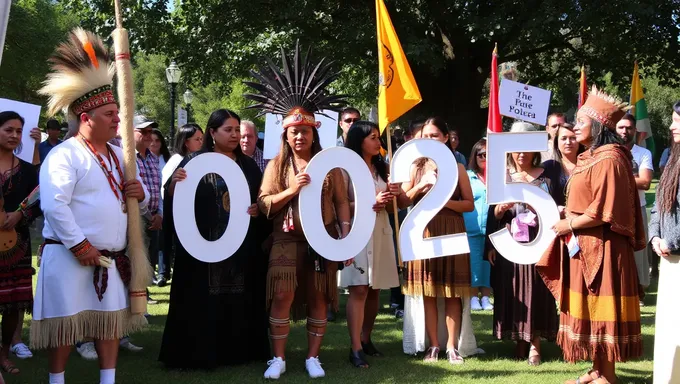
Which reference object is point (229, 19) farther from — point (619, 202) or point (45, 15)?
point (45, 15)

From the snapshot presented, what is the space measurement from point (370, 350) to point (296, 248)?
1.33 m

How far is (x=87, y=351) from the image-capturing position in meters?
5.92

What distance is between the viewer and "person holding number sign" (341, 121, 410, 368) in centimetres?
562

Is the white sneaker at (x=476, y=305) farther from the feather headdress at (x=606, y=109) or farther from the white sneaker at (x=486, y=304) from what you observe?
the feather headdress at (x=606, y=109)

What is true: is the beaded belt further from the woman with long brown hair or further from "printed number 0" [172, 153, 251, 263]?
the woman with long brown hair

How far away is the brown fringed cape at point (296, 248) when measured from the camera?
5184 mm

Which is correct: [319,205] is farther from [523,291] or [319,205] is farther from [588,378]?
[588,378]

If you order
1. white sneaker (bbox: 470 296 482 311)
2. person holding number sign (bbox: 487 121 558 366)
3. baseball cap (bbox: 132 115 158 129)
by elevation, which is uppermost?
baseball cap (bbox: 132 115 158 129)

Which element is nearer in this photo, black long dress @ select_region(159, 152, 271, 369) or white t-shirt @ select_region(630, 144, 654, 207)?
black long dress @ select_region(159, 152, 271, 369)

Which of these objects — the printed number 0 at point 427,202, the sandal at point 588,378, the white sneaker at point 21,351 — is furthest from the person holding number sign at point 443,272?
the white sneaker at point 21,351

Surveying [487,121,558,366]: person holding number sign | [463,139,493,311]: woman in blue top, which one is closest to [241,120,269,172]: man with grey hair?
[463,139,493,311]: woman in blue top

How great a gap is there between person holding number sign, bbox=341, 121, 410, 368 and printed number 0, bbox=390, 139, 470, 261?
0.28 m

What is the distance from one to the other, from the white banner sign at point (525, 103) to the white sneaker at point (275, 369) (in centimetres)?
355

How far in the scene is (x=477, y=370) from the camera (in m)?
5.50
